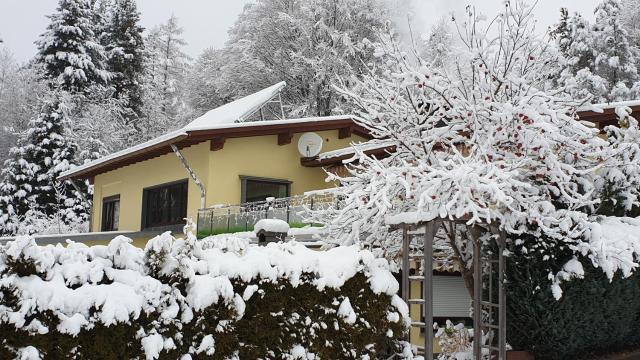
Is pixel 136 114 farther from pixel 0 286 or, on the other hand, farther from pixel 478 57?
pixel 0 286

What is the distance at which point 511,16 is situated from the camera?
9.32 m

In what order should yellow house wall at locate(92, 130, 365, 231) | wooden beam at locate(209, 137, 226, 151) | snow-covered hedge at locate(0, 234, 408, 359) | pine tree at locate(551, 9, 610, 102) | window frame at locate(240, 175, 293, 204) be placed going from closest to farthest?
snow-covered hedge at locate(0, 234, 408, 359), wooden beam at locate(209, 137, 226, 151), yellow house wall at locate(92, 130, 365, 231), window frame at locate(240, 175, 293, 204), pine tree at locate(551, 9, 610, 102)

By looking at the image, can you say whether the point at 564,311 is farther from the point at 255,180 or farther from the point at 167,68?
the point at 167,68

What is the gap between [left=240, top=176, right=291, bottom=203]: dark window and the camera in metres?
17.0

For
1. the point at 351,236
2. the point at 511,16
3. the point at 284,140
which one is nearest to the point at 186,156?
the point at 284,140

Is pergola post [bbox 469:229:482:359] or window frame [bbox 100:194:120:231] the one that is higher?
window frame [bbox 100:194:120:231]

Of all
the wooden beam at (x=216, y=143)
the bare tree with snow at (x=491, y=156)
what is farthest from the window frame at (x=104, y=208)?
the bare tree with snow at (x=491, y=156)

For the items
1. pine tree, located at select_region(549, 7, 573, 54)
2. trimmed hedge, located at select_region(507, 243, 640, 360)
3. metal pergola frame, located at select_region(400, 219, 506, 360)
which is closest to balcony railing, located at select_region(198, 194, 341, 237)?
metal pergola frame, located at select_region(400, 219, 506, 360)

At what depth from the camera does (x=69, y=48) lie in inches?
1505

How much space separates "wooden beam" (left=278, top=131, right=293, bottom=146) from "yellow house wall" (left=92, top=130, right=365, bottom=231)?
0.42 ft

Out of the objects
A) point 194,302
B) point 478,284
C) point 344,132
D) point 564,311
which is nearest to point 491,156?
point 478,284

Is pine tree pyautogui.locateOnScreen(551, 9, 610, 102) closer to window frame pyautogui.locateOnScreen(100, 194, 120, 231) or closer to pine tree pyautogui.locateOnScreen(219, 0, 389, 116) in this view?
pine tree pyautogui.locateOnScreen(219, 0, 389, 116)

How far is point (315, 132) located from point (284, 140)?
3.70 ft

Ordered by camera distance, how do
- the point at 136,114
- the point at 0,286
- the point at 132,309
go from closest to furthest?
the point at 0,286 → the point at 132,309 → the point at 136,114
